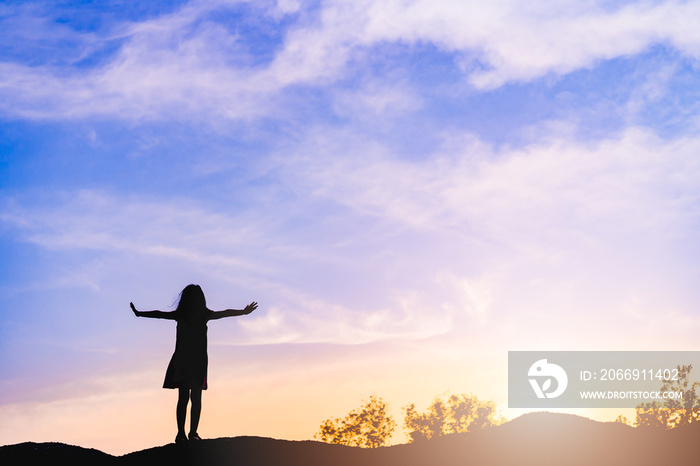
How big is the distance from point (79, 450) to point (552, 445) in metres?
10.6

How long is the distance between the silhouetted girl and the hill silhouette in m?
1.13

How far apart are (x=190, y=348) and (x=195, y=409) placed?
122 centimetres

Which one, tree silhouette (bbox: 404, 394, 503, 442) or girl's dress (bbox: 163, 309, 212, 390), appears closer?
girl's dress (bbox: 163, 309, 212, 390)

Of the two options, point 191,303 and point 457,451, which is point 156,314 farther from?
point 457,451

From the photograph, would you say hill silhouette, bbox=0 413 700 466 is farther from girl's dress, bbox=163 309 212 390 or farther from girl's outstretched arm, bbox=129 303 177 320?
girl's outstretched arm, bbox=129 303 177 320

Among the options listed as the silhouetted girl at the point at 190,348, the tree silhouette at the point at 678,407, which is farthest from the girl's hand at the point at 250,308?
the tree silhouette at the point at 678,407

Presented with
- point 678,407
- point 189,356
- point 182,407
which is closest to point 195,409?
point 182,407

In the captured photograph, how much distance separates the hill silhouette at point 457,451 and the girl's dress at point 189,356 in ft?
4.83

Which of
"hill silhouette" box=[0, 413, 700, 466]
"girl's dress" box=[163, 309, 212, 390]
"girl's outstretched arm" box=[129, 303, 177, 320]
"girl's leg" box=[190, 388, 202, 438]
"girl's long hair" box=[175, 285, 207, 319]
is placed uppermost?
"girl's long hair" box=[175, 285, 207, 319]

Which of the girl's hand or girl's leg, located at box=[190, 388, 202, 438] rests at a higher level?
the girl's hand

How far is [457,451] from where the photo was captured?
14133 millimetres

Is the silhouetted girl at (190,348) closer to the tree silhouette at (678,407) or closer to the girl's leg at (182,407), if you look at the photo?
the girl's leg at (182,407)

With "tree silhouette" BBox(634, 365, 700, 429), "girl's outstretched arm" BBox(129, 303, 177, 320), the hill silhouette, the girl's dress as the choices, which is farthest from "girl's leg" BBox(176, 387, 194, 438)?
"tree silhouette" BBox(634, 365, 700, 429)

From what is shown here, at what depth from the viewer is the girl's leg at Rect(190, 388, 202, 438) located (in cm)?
1195
